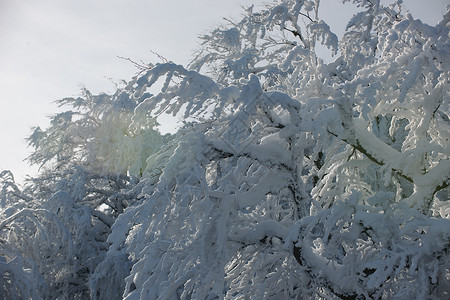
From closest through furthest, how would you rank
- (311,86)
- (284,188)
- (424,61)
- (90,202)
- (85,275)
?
1. (424,61)
2. (284,188)
3. (311,86)
4. (85,275)
5. (90,202)

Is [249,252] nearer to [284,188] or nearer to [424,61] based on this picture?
[284,188]

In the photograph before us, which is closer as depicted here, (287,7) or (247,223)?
(247,223)

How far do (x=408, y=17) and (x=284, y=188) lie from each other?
2393 mm

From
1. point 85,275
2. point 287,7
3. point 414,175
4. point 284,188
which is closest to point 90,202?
point 85,275

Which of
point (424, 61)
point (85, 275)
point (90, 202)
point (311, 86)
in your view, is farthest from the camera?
point (90, 202)

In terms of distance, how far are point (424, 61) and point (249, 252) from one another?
2833 millimetres

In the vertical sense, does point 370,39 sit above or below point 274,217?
above

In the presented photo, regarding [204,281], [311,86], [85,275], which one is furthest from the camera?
[85,275]

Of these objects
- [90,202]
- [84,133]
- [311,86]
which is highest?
[84,133]

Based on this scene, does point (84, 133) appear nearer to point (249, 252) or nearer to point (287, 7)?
point (287, 7)

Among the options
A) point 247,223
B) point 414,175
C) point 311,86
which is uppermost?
point 311,86

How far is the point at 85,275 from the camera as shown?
10.4 metres

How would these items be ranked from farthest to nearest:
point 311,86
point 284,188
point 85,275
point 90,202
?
point 90,202 → point 85,275 → point 311,86 → point 284,188

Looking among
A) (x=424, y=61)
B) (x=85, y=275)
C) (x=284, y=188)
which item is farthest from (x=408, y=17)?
(x=85, y=275)
